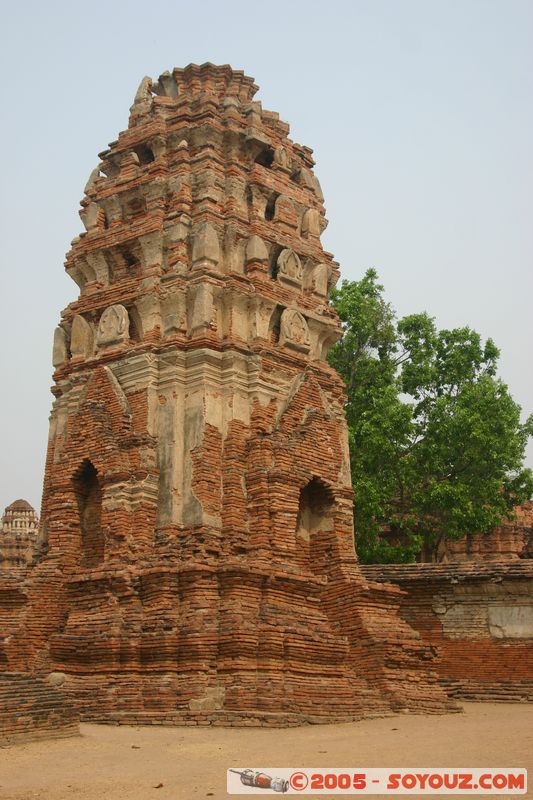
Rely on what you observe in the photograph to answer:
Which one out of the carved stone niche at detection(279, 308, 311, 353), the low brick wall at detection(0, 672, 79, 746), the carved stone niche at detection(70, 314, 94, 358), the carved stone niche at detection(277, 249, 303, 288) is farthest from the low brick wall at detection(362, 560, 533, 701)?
the low brick wall at detection(0, 672, 79, 746)

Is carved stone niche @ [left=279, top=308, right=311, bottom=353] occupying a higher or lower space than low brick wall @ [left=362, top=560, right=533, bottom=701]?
higher

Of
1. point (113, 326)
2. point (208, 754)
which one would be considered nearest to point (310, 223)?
point (113, 326)

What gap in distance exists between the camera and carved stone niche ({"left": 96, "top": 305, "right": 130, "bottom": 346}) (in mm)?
15750

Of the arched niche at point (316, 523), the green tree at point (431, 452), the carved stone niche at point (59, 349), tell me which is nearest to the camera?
the arched niche at point (316, 523)

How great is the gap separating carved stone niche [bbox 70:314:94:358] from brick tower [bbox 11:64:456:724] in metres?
0.04

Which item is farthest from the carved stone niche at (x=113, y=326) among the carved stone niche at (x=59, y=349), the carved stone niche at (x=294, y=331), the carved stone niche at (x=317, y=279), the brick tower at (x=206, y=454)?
the carved stone niche at (x=317, y=279)

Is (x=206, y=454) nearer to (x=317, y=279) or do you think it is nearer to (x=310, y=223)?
(x=317, y=279)

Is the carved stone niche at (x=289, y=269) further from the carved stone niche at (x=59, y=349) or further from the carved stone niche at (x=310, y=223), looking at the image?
the carved stone niche at (x=59, y=349)

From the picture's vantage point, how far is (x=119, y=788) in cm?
705

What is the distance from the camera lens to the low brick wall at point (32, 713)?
9.41 metres

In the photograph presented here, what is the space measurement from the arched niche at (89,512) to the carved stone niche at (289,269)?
512cm

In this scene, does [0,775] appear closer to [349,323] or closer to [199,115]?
[199,115]

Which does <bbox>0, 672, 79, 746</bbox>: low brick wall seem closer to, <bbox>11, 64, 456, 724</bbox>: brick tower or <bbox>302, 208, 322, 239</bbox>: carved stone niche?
<bbox>11, 64, 456, 724</bbox>: brick tower

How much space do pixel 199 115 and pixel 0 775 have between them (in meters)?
13.1
